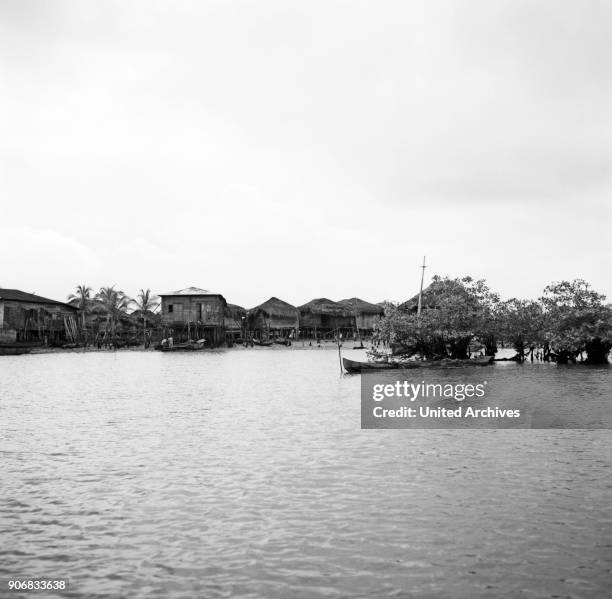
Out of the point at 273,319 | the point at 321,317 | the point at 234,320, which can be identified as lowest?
the point at 234,320

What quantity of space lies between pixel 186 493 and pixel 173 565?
10.5 ft

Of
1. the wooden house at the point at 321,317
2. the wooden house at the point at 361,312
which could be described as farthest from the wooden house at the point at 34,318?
the wooden house at the point at 361,312

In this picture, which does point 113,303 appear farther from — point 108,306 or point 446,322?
point 446,322

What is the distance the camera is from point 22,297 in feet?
248

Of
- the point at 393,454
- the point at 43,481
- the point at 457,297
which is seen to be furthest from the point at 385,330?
the point at 43,481

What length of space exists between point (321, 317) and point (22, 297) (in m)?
44.9

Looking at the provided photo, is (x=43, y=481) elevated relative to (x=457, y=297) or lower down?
lower down

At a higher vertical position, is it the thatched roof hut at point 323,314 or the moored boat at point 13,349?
the thatched roof hut at point 323,314

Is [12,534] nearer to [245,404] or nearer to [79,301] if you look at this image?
[245,404]

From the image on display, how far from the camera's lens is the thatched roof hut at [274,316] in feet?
312

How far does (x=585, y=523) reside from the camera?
862 centimetres

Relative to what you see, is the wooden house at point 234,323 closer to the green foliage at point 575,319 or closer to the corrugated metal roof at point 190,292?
the corrugated metal roof at point 190,292

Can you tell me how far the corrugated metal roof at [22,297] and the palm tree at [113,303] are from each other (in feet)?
21.0

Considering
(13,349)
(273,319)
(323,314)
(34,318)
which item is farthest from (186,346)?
(323,314)
